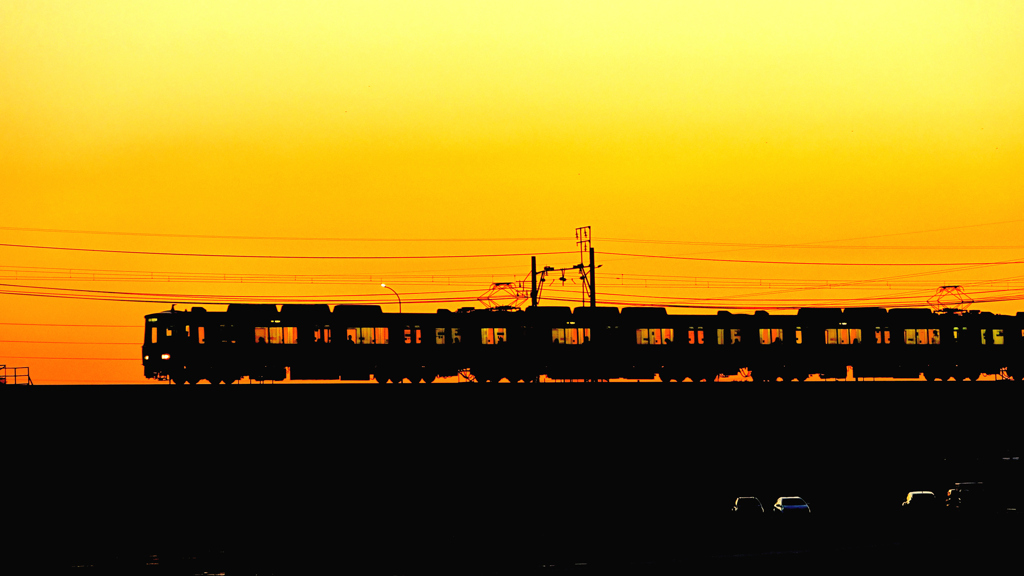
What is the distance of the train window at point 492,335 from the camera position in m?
51.2

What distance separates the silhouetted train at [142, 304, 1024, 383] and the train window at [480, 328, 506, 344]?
0.16ft

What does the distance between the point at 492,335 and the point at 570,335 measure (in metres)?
3.91

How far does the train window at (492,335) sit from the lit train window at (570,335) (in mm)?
2523

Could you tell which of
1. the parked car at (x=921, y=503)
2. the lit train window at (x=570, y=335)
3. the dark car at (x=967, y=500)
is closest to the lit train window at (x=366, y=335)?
the lit train window at (x=570, y=335)

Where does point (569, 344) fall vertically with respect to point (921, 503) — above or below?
above

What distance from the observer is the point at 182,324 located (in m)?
48.1

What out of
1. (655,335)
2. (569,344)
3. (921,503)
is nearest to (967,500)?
(921,503)

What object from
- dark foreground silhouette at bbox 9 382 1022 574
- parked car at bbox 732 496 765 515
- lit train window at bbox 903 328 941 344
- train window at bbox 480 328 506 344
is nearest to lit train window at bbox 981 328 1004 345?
lit train window at bbox 903 328 941 344

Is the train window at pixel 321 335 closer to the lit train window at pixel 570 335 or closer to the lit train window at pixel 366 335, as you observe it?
the lit train window at pixel 366 335

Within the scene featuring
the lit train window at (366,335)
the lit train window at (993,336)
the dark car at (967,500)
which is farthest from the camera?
the lit train window at (993,336)

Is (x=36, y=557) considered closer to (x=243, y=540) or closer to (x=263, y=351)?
(x=243, y=540)

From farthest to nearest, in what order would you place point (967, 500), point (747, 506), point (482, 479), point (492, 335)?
point (492, 335), point (482, 479), point (967, 500), point (747, 506)

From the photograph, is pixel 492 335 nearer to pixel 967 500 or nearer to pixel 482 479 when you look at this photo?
pixel 482 479

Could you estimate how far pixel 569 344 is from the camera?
171 feet
